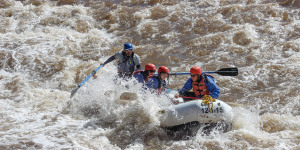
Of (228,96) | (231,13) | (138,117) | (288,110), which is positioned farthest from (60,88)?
(231,13)

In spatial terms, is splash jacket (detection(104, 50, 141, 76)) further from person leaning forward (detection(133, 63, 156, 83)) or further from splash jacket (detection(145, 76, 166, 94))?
splash jacket (detection(145, 76, 166, 94))

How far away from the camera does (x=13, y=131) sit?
5164 millimetres

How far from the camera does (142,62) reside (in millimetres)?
9570

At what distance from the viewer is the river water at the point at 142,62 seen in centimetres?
519

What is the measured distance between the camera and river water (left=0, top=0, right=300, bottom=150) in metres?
5.19

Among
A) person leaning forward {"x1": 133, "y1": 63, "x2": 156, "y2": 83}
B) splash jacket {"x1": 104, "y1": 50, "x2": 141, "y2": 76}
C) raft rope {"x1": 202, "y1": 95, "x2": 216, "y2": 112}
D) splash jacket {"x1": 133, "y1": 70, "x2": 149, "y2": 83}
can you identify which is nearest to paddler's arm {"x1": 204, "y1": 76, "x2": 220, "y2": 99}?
raft rope {"x1": 202, "y1": 95, "x2": 216, "y2": 112}

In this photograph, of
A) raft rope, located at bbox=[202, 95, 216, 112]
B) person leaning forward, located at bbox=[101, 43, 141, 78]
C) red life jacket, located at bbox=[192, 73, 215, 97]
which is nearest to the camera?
raft rope, located at bbox=[202, 95, 216, 112]

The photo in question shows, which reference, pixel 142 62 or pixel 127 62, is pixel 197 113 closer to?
pixel 127 62

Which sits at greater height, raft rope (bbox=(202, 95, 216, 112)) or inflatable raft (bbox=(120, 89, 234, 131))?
raft rope (bbox=(202, 95, 216, 112))

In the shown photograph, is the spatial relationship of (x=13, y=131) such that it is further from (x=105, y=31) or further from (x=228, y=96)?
(x=105, y=31)

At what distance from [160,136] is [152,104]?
2.10 ft

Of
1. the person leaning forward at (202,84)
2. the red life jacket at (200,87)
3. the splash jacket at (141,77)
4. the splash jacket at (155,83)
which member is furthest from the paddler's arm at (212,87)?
the splash jacket at (141,77)

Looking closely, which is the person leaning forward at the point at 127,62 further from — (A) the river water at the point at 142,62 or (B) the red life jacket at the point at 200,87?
(B) the red life jacket at the point at 200,87

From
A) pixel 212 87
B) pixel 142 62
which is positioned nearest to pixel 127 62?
pixel 212 87
